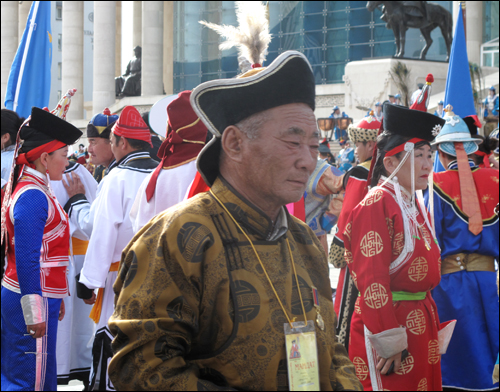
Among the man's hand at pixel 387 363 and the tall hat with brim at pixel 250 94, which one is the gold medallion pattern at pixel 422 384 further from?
the tall hat with brim at pixel 250 94

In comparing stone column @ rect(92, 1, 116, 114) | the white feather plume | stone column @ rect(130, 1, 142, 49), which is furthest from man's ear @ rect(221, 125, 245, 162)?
stone column @ rect(130, 1, 142, 49)

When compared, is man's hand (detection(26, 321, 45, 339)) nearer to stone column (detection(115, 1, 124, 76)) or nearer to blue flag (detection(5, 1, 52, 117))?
blue flag (detection(5, 1, 52, 117))

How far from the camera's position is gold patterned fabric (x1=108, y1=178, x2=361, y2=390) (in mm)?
1542

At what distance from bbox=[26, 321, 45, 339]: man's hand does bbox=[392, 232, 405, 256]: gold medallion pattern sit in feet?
6.30

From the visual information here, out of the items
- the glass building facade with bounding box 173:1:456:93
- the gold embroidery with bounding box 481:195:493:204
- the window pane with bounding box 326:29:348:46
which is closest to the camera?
the gold embroidery with bounding box 481:195:493:204

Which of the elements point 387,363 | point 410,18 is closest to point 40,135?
point 387,363

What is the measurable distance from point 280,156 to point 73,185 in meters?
3.58

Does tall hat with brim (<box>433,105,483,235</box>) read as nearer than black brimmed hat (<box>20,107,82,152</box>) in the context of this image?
No

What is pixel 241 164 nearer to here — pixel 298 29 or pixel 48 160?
pixel 48 160

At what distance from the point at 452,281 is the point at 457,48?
256cm

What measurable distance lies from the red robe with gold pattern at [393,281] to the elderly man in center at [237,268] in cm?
108

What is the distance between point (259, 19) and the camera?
2.19 m

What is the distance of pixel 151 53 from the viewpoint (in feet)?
109

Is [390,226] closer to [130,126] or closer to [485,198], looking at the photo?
[485,198]
